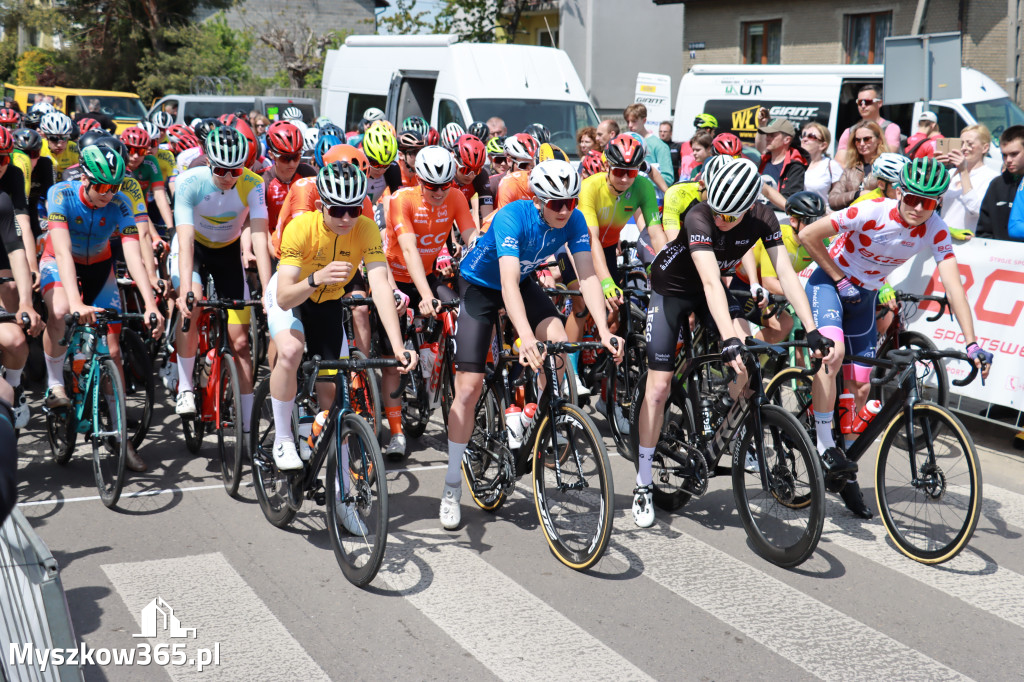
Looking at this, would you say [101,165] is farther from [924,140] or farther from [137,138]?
[924,140]

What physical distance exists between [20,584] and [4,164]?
16.1 feet

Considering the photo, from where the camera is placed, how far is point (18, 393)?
6.58 m

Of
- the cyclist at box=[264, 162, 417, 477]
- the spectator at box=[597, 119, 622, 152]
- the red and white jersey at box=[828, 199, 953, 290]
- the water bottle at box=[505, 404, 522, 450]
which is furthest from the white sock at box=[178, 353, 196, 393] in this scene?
the spectator at box=[597, 119, 622, 152]

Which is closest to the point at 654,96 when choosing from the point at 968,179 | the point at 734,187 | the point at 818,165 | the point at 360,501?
the point at 818,165

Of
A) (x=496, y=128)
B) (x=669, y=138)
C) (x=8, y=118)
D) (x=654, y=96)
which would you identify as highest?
(x=654, y=96)

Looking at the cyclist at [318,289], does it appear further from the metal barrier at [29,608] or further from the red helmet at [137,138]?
the red helmet at [137,138]

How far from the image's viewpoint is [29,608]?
2.93 meters

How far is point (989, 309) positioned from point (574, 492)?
4438 mm

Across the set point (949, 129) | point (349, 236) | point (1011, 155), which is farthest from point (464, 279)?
point (949, 129)

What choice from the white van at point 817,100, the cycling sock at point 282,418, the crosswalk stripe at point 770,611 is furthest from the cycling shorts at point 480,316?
the white van at point 817,100

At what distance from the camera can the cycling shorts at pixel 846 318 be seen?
20.4 feet

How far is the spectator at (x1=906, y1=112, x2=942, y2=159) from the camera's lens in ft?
34.0

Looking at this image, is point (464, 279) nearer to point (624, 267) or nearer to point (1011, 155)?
point (624, 267)

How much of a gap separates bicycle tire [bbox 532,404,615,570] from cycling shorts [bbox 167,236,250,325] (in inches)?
117
